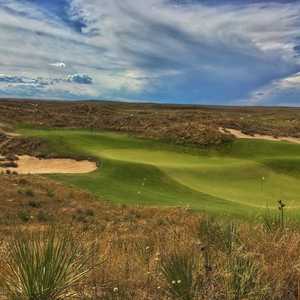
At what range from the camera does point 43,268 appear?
171 inches

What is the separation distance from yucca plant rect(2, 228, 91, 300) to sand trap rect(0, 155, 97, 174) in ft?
66.7

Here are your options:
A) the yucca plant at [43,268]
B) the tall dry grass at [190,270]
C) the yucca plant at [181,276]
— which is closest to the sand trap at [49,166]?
the tall dry grass at [190,270]

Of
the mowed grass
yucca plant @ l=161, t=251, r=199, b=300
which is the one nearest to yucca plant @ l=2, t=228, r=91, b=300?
yucca plant @ l=161, t=251, r=199, b=300

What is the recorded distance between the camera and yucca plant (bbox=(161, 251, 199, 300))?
4.39 metres

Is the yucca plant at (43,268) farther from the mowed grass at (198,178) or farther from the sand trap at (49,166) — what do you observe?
the sand trap at (49,166)

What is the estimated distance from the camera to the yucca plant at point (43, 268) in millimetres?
4250

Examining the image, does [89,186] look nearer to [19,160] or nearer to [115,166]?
[115,166]

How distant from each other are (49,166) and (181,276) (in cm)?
2478

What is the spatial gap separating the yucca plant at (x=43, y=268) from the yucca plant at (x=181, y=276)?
798 millimetres

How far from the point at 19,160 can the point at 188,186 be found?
1333 centimetres

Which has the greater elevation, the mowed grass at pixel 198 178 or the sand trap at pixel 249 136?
the sand trap at pixel 249 136

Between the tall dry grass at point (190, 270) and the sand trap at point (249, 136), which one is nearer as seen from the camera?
the tall dry grass at point (190, 270)

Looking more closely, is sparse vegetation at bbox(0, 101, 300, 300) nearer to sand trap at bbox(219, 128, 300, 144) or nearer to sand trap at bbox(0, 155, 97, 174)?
sand trap at bbox(0, 155, 97, 174)

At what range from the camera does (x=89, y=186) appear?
19516mm
